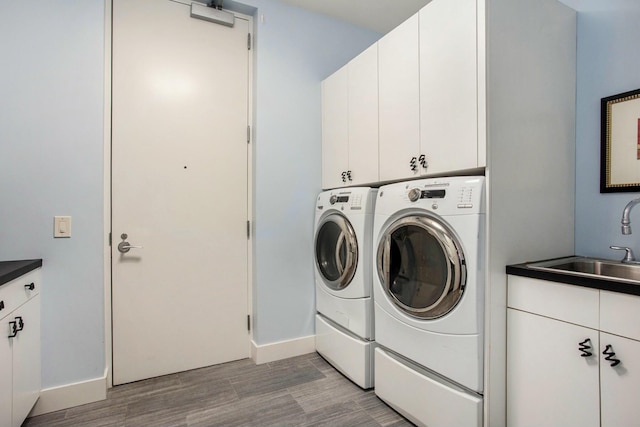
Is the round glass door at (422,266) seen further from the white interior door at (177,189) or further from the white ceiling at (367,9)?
the white ceiling at (367,9)

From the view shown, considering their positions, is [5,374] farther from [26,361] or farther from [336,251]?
[336,251]

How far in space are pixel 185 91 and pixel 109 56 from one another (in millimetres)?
471

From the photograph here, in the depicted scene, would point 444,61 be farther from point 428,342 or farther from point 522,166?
point 428,342

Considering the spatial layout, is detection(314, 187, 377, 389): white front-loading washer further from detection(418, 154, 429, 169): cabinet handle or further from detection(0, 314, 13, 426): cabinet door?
detection(0, 314, 13, 426): cabinet door

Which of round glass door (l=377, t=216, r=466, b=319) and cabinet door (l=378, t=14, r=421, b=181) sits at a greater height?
cabinet door (l=378, t=14, r=421, b=181)

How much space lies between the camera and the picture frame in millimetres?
1562

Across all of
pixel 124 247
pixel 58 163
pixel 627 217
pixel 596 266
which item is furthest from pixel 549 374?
pixel 58 163

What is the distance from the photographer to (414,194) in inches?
64.8

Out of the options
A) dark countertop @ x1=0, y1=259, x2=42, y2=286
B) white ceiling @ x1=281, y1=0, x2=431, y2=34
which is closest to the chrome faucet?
white ceiling @ x1=281, y1=0, x2=431, y2=34

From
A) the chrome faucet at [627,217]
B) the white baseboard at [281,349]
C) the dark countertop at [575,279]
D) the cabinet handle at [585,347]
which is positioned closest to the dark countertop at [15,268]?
the white baseboard at [281,349]

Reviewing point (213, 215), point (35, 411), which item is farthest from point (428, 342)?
point (35, 411)

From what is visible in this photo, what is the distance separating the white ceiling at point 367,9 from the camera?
2.52m

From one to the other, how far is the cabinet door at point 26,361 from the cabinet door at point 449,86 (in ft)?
7.07

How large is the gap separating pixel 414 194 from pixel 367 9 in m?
1.82
